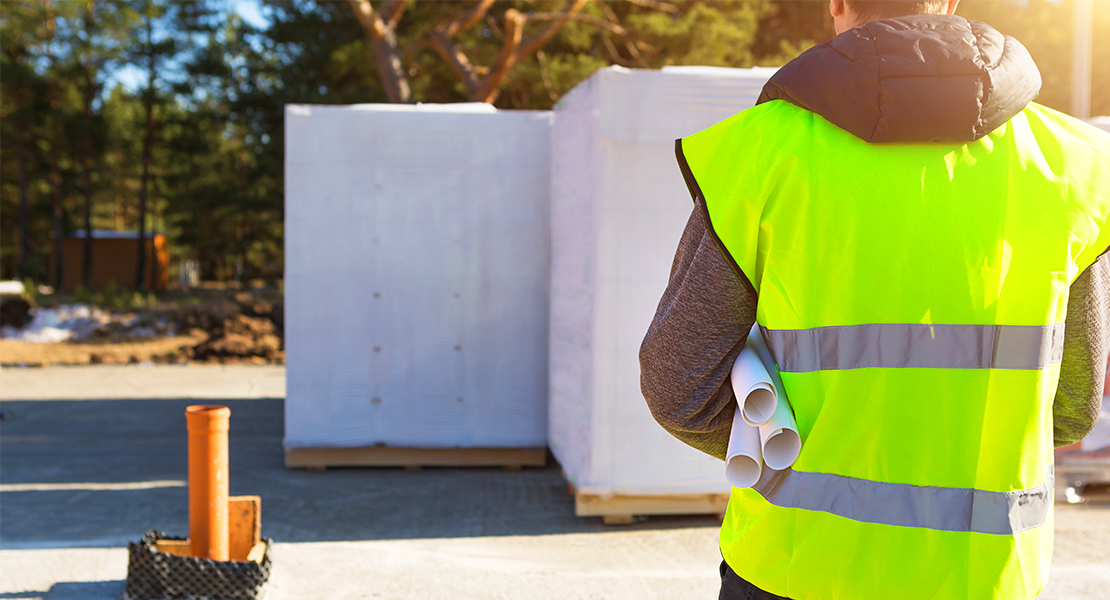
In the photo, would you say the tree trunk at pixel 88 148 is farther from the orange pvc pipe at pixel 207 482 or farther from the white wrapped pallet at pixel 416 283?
the orange pvc pipe at pixel 207 482

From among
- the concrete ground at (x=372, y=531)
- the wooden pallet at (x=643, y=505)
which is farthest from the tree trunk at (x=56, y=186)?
the wooden pallet at (x=643, y=505)

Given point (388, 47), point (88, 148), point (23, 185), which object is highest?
point (88, 148)

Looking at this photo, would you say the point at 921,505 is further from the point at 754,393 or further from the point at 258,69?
the point at 258,69

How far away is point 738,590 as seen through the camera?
154 centimetres

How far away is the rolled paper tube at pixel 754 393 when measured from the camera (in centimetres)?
138

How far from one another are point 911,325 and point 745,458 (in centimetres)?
34

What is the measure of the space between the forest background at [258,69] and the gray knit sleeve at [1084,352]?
14.6m

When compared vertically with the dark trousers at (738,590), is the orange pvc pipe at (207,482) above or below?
below

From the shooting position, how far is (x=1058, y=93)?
22906mm

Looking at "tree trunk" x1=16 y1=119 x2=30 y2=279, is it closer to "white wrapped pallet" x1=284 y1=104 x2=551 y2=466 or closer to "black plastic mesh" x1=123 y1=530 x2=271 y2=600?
"white wrapped pallet" x1=284 y1=104 x2=551 y2=466

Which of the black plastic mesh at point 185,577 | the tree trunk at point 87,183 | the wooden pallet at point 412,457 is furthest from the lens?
the tree trunk at point 87,183

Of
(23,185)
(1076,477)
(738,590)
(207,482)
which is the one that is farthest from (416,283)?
(23,185)

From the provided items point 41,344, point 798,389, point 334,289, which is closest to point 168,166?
point 41,344

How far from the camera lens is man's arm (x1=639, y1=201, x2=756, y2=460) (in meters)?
1.44
